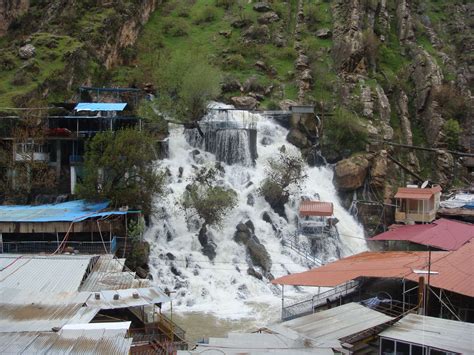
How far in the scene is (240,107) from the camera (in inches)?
1874

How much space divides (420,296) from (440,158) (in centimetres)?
3268

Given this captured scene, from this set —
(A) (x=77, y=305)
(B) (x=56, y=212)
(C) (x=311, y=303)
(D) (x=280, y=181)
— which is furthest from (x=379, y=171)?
(A) (x=77, y=305)

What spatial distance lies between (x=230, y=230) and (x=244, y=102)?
57.8 ft

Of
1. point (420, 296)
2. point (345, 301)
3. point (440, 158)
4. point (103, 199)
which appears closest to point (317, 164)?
point (440, 158)

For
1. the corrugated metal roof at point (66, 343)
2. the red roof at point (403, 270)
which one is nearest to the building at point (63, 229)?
the red roof at point (403, 270)

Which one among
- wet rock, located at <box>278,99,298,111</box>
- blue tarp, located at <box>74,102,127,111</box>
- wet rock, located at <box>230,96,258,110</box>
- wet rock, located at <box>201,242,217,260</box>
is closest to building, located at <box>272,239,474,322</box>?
wet rock, located at <box>201,242,217,260</box>

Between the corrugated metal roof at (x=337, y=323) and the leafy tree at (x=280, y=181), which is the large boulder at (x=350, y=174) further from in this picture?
the corrugated metal roof at (x=337, y=323)

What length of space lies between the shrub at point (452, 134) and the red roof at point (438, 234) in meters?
17.3

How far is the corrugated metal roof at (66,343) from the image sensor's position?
13.6m

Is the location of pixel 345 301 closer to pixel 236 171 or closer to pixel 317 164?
pixel 236 171

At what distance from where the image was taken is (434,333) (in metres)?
14.6

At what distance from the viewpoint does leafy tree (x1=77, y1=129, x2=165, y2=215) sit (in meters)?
30.1

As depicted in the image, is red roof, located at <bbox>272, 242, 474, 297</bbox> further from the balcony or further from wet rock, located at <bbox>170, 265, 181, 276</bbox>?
the balcony

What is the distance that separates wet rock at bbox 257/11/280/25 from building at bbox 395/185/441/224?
100 ft
